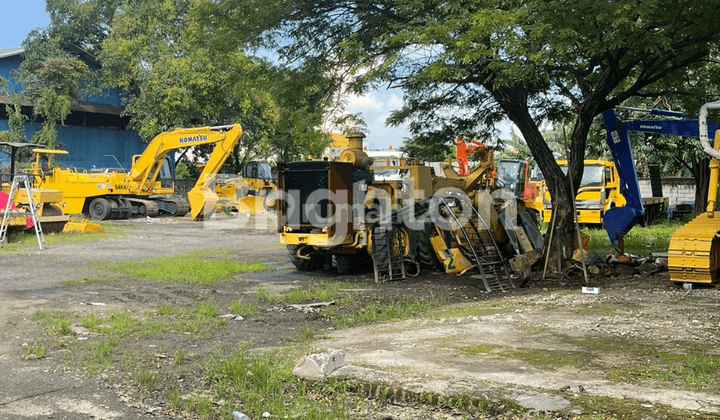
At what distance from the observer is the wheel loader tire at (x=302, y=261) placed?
47.2 ft

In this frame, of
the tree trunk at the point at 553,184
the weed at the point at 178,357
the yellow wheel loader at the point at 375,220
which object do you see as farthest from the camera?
the yellow wheel loader at the point at 375,220

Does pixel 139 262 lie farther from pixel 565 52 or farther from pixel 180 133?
pixel 180 133

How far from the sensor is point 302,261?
47.5ft

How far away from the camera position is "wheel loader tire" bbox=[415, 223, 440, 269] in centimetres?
Answer: 1396

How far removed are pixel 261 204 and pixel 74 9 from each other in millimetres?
18665

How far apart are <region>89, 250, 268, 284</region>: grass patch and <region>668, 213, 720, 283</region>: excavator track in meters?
7.44

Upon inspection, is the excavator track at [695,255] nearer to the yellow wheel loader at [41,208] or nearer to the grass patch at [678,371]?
the grass patch at [678,371]

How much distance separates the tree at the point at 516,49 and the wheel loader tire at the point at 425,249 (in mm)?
2361

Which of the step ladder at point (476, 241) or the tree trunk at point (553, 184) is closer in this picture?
the step ladder at point (476, 241)

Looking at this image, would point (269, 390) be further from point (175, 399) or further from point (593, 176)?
point (593, 176)

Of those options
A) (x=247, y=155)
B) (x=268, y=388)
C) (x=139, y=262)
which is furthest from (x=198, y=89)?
(x=268, y=388)

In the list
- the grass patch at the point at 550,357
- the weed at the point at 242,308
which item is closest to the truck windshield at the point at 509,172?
the weed at the point at 242,308

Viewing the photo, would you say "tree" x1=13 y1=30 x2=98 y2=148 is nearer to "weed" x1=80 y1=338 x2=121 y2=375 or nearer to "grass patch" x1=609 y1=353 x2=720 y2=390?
"weed" x1=80 y1=338 x2=121 y2=375

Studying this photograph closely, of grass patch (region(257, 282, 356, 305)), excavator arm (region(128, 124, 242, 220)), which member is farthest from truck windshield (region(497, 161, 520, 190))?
grass patch (region(257, 282, 356, 305))
